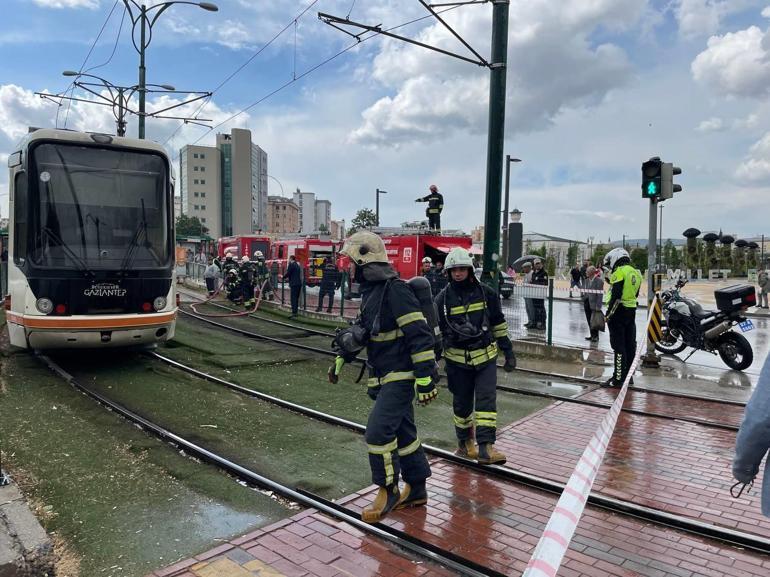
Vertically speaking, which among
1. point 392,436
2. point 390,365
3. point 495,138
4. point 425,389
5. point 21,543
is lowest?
point 21,543

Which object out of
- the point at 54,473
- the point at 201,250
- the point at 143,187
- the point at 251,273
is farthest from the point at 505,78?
the point at 201,250

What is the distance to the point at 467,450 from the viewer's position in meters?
5.39

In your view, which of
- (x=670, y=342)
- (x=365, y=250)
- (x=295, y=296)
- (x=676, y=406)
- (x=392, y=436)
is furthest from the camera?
(x=295, y=296)

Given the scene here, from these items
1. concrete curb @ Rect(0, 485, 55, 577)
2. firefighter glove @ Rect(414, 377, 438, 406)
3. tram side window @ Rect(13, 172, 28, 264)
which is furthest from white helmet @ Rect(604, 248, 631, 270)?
tram side window @ Rect(13, 172, 28, 264)

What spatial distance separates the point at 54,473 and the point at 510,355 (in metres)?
4.07

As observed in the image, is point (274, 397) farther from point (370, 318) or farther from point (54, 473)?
point (370, 318)

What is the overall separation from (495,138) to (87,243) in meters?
6.52

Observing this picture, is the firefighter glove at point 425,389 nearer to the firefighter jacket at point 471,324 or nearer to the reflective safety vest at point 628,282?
the firefighter jacket at point 471,324

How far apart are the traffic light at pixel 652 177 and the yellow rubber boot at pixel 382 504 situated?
7.80 m

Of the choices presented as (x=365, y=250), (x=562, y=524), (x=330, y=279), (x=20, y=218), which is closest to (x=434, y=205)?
(x=330, y=279)

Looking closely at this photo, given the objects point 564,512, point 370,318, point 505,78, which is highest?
point 505,78

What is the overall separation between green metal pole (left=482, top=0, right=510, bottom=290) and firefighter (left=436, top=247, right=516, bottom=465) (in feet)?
16.5

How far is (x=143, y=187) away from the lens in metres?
8.70

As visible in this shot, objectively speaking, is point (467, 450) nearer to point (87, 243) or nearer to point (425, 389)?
point (425, 389)
